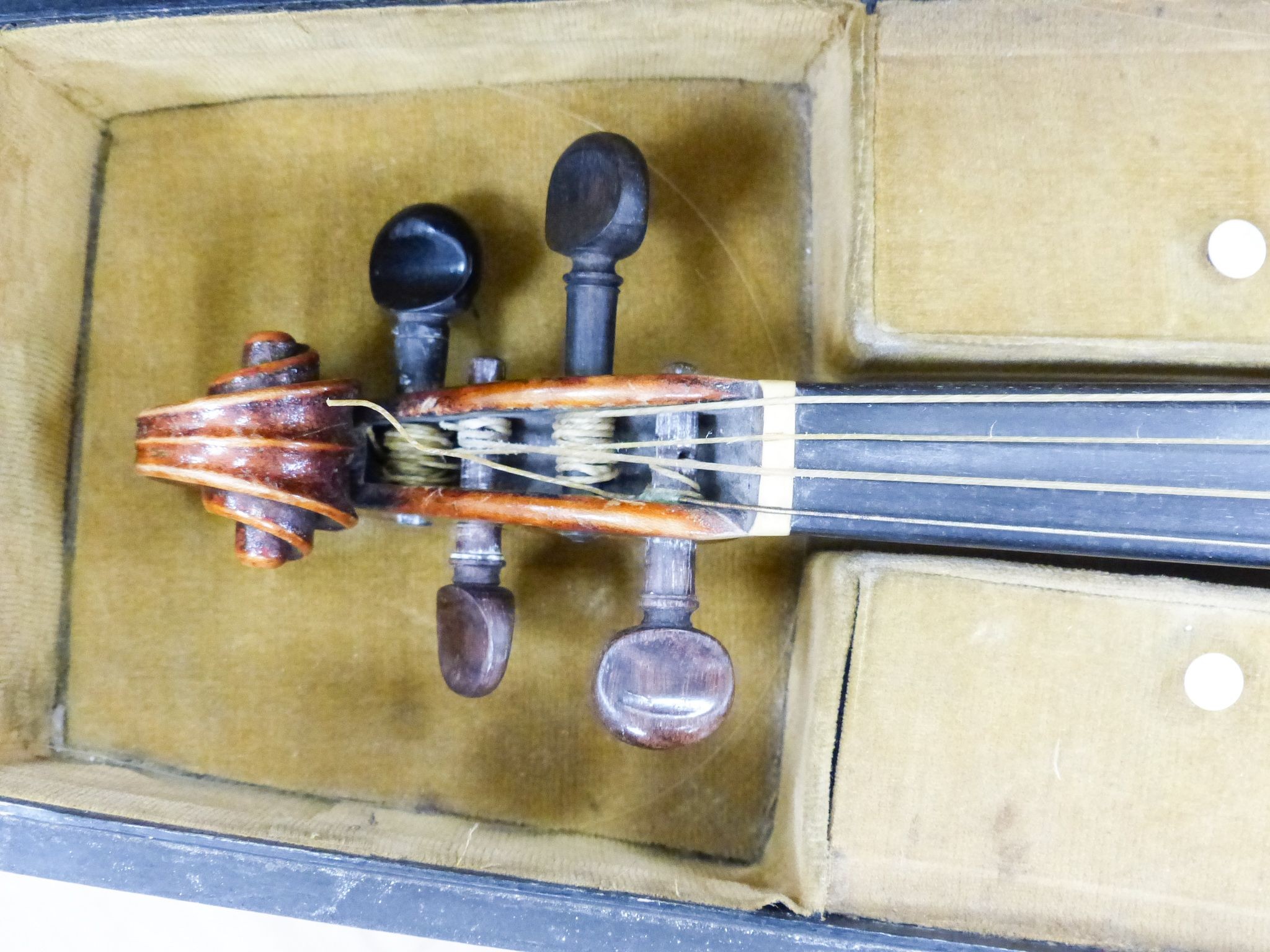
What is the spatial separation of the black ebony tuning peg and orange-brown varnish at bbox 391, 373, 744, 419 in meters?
0.10

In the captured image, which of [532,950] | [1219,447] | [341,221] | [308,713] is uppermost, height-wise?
[341,221]

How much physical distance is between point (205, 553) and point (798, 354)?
770mm

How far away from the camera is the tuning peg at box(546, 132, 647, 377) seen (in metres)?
0.96

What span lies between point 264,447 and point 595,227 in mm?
374

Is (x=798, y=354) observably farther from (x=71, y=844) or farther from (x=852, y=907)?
(x=71, y=844)

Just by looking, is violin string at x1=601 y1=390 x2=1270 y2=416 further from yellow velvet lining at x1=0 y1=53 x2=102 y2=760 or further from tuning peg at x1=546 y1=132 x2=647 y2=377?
yellow velvet lining at x1=0 y1=53 x2=102 y2=760

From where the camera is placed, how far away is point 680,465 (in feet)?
3.15

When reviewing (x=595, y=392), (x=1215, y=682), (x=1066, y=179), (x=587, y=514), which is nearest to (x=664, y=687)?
(x=587, y=514)

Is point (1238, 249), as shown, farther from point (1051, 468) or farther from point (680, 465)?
point (680, 465)

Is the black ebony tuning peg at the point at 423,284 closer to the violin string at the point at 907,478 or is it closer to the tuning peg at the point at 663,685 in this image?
the violin string at the point at 907,478

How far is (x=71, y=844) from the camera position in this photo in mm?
986

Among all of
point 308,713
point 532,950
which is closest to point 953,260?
point 532,950

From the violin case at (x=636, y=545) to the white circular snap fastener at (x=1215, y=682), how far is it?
24 mm

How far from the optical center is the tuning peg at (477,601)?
3.22 feet
